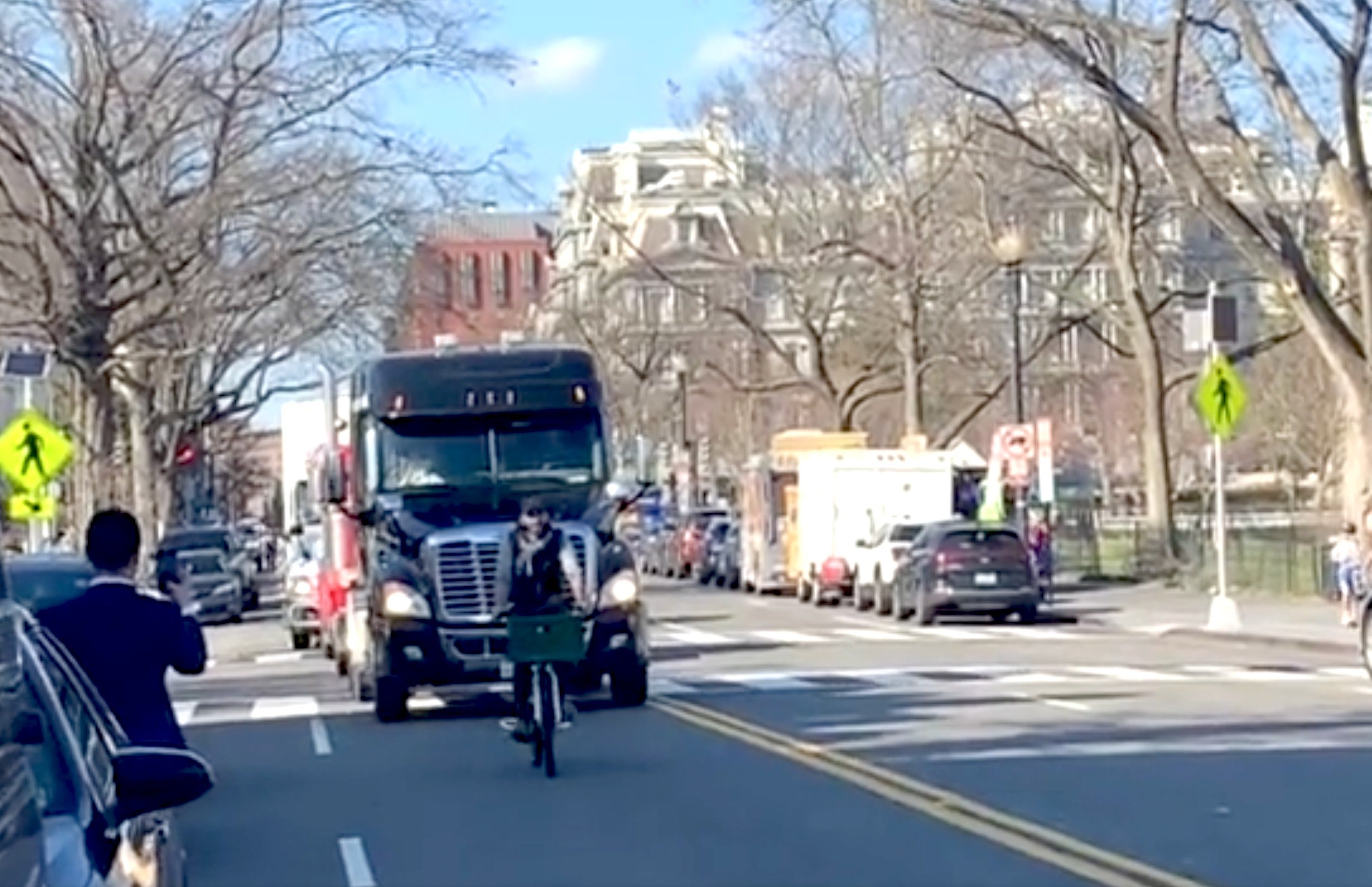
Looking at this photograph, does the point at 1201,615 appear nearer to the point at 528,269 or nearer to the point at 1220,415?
the point at 1220,415

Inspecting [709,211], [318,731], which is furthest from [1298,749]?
[709,211]

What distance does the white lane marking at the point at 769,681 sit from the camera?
29.2m

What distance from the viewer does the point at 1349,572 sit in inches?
1602

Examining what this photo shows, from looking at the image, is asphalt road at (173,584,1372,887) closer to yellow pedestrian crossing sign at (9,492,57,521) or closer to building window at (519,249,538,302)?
yellow pedestrian crossing sign at (9,492,57,521)

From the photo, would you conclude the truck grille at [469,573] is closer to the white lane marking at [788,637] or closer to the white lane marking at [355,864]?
the white lane marking at [355,864]

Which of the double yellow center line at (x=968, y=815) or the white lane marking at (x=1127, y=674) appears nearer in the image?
the double yellow center line at (x=968, y=815)

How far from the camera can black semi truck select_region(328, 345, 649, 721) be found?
84.0ft

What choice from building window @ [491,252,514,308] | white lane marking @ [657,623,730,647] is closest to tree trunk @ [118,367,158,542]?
white lane marking @ [657,623,730,647]

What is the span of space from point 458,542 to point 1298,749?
27.1ft

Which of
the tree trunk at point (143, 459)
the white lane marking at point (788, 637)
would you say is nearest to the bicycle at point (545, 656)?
the white lane marking at point (788, 637)

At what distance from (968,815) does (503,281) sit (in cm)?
13509

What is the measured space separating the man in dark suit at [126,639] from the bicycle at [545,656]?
29.2 feet

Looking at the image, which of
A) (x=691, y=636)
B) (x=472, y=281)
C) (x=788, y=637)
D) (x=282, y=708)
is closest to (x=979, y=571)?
(x=788, y=637)

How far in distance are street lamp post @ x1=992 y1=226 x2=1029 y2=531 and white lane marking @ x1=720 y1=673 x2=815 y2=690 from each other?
1919cm
